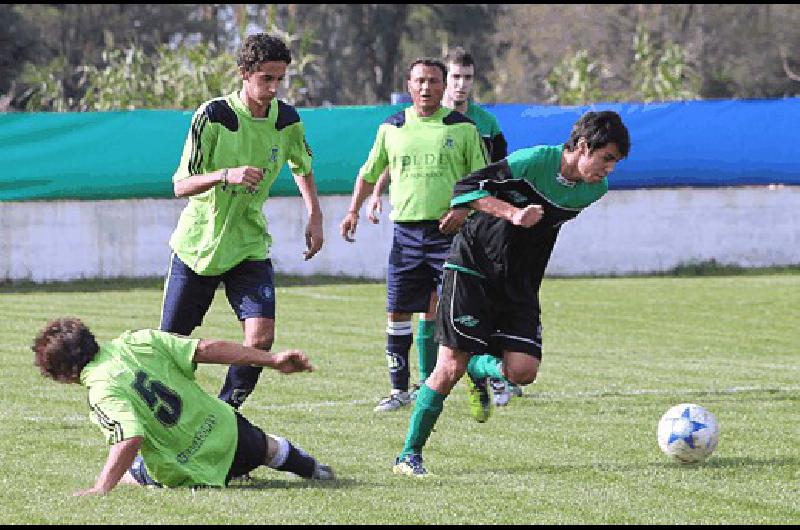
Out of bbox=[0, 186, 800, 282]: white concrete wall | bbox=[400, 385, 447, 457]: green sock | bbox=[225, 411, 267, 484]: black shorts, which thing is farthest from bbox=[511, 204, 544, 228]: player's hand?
bbox=[0, 186, 800, 282]: white concrete wall

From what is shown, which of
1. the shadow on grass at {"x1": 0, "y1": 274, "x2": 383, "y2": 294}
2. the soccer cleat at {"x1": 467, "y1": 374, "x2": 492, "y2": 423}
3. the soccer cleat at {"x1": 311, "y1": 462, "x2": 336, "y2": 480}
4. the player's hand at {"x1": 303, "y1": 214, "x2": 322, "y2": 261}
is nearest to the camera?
the soccer cleat at {"x1": 311, "y1": 462, "x2": 336, "y2": 480}

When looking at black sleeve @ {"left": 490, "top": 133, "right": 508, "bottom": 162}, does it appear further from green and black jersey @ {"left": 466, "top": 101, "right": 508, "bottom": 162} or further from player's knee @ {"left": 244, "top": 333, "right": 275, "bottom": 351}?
player's knee @ {"left": 244, "top": 333, "right": 275, "bottom": 351}

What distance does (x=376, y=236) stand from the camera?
22062mm

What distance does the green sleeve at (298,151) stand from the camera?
9.09m

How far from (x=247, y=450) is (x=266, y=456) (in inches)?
4.5

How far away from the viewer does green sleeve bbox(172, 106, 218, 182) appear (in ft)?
28.3

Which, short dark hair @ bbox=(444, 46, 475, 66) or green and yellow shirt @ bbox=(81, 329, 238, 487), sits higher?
short dark hair @ bbox=(444, 46, 475, 66)

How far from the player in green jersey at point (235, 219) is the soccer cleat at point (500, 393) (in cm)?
222

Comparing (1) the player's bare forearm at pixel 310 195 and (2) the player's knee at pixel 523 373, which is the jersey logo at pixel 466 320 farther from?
(1) the player's bare forearm at pixel 310 195

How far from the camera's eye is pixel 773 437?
9.05 meters

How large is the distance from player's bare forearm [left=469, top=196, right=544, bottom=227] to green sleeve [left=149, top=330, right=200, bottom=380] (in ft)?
4.95

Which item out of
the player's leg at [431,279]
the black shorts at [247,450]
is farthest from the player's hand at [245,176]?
the player's leg at [431,279]

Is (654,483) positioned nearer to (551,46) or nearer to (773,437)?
(773,437)

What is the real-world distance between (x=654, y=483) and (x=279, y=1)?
60.3m
